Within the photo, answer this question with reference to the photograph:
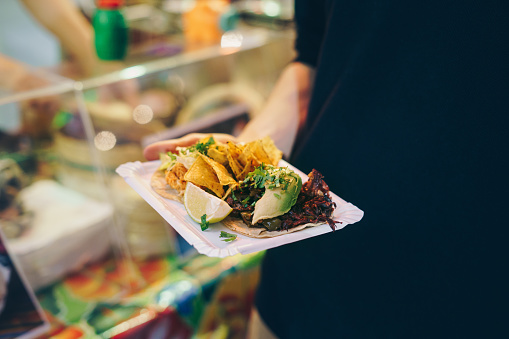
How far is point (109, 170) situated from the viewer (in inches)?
63.6

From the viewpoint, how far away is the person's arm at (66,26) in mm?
1741

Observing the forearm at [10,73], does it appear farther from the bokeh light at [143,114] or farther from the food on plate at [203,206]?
the food on plate at [203,206]

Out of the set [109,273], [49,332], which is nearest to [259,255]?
[109,273]

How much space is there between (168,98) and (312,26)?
29.3 inches

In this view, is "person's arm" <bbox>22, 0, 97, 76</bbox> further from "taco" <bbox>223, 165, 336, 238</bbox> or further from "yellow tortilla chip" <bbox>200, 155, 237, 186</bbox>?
"taco" <bbox>223, 165, 336, 238</bbox>

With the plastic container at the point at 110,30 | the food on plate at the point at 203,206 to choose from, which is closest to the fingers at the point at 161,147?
the food on plate at the point at 203,206

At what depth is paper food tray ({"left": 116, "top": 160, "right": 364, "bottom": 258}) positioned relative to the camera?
83 cm

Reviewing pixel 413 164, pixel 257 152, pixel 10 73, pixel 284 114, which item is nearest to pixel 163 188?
pixel 257 152

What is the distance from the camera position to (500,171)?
93cm

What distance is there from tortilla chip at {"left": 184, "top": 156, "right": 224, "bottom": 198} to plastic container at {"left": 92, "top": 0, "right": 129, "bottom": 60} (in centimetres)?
94

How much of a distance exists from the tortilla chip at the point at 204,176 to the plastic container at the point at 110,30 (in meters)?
0.94

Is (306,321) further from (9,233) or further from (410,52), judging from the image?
(9,233)

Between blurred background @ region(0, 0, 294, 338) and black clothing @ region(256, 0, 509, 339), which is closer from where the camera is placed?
black clothing @ region(256, 0, 509, 339)

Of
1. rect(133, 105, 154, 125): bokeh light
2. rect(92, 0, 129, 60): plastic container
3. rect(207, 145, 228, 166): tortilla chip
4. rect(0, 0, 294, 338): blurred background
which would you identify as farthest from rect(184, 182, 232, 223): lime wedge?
rect(92, 0, 129, 60): plastic container
